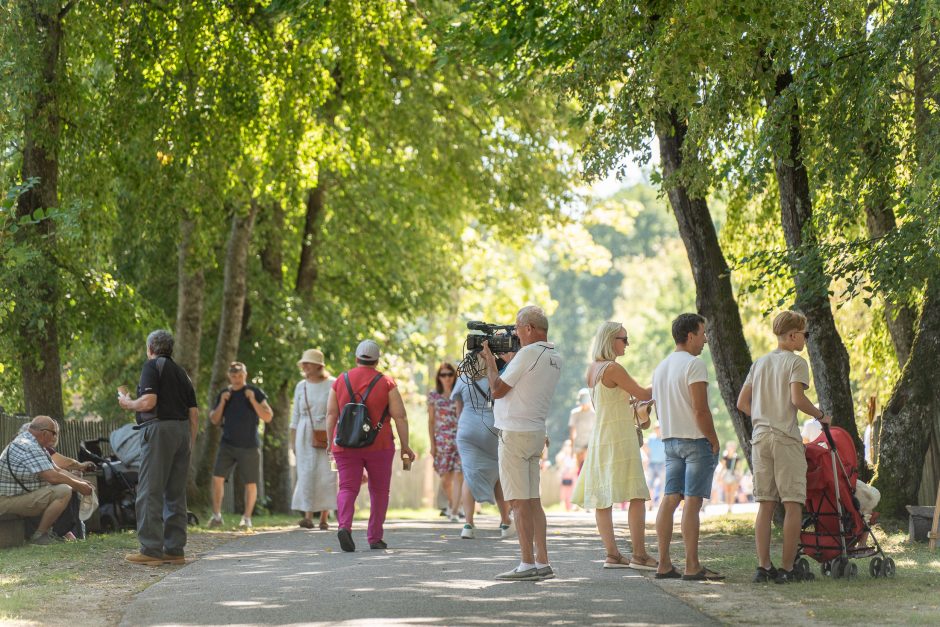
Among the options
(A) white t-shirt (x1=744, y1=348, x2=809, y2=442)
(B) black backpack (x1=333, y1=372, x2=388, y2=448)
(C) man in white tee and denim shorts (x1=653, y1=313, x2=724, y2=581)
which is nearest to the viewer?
(A) white t-shirt (x1=744, y1=348, x2=809, y2=442)

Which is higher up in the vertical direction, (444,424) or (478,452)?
(444,424)

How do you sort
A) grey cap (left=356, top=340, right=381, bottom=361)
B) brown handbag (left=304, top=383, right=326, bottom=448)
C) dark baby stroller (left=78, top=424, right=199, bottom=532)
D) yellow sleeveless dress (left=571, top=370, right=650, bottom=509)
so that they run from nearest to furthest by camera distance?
yellow sleeveless dress (left=571, top=370, right=650, bottom=509) < grey cap (left=356, top=340, right=381, bottom=361) < dark baby stroller (left=78, top=424, right=199, bottom=532) < brown handbag (left=304, top=383, right=326, bottom=448)

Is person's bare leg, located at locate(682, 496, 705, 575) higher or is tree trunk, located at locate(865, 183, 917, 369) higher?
tree trunk, located at locate(865, 183, 917, 369)

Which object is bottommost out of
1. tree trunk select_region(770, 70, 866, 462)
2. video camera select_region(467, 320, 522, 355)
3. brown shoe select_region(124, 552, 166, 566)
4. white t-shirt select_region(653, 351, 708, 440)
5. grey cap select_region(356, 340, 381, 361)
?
brown shoe select_region(124, 552, 166, 566)

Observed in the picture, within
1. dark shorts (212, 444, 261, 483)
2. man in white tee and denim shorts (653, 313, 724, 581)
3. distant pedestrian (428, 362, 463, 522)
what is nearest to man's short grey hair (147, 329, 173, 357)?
man in white tee and denim shorts (653, 313, 724, 581)

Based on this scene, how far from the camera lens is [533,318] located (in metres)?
10.3

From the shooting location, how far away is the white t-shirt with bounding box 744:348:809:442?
10000 mm

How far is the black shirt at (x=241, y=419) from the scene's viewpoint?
692 inches

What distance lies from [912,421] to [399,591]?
720cm

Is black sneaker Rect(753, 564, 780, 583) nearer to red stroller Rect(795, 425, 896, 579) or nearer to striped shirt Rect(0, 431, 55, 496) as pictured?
red stroller Rect(795, 425, 896, 579)

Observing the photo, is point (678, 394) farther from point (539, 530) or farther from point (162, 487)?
point (162, 487)

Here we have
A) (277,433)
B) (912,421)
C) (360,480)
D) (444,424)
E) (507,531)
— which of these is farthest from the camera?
(277,433)

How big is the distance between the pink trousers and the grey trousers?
5.07ft

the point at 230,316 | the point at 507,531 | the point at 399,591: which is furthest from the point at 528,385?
the point at 230,316
